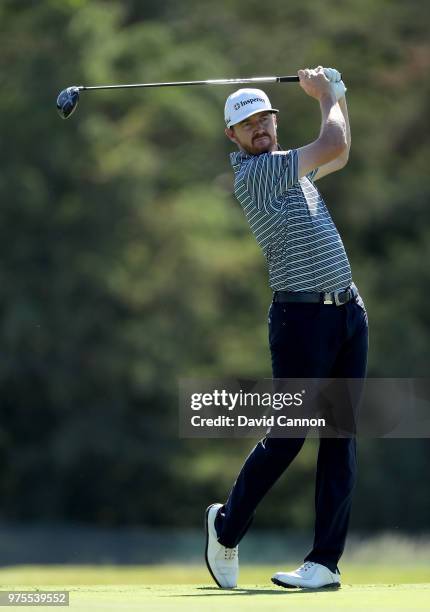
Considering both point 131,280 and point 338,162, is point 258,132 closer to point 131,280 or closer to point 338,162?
point 338,162

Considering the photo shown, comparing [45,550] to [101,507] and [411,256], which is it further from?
[411,256]

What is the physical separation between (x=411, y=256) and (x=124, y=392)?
208 inches

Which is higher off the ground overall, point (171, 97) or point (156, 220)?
point (171, 97)

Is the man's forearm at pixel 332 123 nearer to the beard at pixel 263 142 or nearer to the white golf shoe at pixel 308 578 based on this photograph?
the beard at pixel 263 142

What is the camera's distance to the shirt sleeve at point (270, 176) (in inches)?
188

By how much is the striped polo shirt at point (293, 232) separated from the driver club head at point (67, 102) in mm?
1227

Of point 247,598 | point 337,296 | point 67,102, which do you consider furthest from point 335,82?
point 247,598

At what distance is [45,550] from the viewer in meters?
19.5

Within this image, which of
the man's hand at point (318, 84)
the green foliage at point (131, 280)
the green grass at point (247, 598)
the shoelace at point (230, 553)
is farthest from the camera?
the green foliage at point (131, 280)

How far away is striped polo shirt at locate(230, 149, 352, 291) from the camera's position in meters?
4.88

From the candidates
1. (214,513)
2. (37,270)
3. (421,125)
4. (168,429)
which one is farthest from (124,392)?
(214,513)

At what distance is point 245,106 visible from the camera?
16.4 feet

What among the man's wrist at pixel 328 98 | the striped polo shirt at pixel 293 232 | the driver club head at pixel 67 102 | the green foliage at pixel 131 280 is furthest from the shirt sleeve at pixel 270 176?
the green foliage at pixel 131 280

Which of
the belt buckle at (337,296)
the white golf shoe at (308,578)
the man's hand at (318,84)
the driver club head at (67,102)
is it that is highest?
the driver club head at (67,102)
